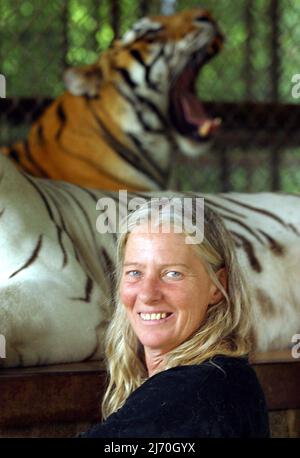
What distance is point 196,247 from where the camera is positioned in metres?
1.42

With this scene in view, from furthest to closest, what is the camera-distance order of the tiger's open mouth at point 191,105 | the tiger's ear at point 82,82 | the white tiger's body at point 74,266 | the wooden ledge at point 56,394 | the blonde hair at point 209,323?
1. the tiger's open mouth at point 191,105
2. the tiger's ear at point 82,82
3. the white tiger's body at point 74,266
4. the wooden ledge at point 56,394
5. the blonde hair at point 209,323

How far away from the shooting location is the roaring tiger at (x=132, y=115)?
11.8 feet

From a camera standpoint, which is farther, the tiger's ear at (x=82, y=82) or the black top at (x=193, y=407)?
the tiger's ear at (x=82, y=82)

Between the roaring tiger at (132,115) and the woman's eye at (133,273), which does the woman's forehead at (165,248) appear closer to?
the woman's eye at (133,273)

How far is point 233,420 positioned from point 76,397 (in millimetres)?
537

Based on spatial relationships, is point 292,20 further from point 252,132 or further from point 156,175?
point 156,175

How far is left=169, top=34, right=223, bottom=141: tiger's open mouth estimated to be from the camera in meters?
3.90

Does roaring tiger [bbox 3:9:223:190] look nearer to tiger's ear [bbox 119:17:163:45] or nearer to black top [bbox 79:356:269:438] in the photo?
tiger's ear [bbox 119:17:163:45]

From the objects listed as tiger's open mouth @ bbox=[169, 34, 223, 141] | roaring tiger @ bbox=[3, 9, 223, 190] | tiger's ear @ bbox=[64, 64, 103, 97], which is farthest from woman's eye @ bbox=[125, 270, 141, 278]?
tiger's open mouth @ bbox=[169, 34, 223, 141]

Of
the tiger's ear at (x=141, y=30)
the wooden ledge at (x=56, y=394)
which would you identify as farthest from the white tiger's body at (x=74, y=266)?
the tiger's ear at (x=141, y=30)

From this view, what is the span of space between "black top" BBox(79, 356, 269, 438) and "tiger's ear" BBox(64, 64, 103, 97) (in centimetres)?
248

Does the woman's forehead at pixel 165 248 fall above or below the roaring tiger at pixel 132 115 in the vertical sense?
below

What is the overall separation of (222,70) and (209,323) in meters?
3.79

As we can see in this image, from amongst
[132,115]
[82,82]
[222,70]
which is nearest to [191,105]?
[132,115]
